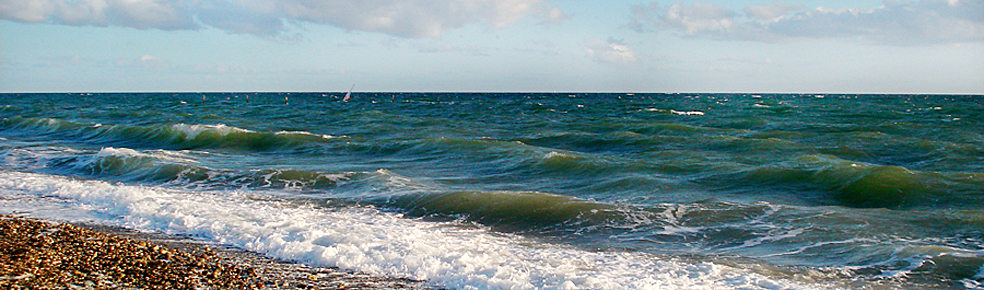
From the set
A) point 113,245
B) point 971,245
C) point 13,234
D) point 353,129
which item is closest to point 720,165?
point 971,245

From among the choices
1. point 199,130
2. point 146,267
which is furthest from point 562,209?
point 199,130

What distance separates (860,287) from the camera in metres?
6.48

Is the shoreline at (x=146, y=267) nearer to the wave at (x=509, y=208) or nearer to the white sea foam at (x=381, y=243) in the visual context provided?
the white sea foam at (x=381, y=243)

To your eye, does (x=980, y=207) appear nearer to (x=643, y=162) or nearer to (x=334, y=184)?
(x=643, y=162)

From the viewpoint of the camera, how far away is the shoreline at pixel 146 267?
20.3 ft

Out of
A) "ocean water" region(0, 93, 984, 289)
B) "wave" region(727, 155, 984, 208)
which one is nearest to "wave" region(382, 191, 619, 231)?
"ocean water" region(0, 93, 984, 289)

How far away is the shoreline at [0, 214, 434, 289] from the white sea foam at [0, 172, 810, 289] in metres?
0.34

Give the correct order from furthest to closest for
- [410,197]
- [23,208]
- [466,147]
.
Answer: [466,147] → [410,197] → [23,208]

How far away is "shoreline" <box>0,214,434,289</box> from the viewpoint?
6176 millimetres

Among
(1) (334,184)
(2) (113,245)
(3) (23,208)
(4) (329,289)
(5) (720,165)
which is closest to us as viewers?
(4) (329,289)

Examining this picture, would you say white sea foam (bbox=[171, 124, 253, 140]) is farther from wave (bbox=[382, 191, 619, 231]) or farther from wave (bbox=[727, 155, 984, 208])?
wave (bbox=[727, 155, 984, 208])

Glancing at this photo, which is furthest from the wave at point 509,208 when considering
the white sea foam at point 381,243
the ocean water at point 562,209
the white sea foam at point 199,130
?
the white sea foam at point 199,130

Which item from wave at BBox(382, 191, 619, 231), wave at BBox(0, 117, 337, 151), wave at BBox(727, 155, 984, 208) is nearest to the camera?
wave at BBox(382, 191, 619, 231)

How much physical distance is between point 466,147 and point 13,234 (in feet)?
45.5
